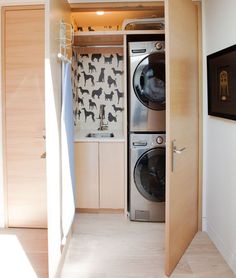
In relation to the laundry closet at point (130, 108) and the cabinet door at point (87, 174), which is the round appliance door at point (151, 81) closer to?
Answer: the laundry closet at point (130, 108)

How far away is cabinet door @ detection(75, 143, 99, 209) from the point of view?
3459mm

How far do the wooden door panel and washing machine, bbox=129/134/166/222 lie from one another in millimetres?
428

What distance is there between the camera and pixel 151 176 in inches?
131

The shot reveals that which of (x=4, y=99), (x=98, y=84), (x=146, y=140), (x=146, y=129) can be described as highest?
(x=98, y=84)

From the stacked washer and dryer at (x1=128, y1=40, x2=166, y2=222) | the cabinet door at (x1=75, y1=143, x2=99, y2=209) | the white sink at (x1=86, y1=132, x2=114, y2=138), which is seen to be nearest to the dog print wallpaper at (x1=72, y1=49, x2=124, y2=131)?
the white sink at (x1=86, y1=132, x2=114, y2=138)

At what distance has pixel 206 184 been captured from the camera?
3045 millimetres

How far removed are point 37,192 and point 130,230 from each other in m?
1.02

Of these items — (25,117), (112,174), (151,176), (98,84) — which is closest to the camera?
(25,117)

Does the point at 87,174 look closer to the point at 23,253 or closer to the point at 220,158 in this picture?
the point at 23,253

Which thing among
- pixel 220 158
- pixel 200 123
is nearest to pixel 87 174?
pixel 200 123

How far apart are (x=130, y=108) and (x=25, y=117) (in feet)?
3.51

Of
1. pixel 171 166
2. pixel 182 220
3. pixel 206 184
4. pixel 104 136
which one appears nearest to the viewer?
pixel 171 166

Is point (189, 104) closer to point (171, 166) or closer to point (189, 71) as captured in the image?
point (189, 71)

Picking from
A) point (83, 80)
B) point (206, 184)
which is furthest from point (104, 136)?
point (206, 184)
